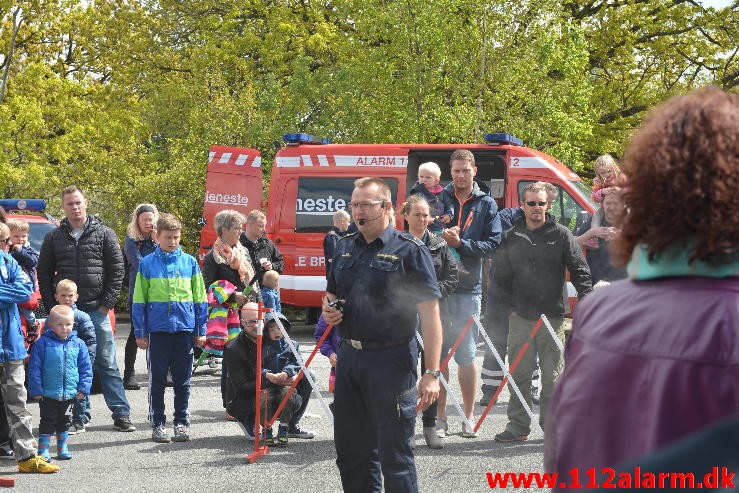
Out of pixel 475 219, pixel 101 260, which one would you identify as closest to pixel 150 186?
pixel 101 260

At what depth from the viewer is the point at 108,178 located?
78.2ft

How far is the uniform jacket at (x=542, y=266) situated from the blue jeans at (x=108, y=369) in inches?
129

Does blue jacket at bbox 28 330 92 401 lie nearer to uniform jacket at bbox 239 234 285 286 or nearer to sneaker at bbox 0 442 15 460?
sneaker at bbox 0 442 15 460

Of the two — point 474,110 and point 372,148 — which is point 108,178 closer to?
point 474,110

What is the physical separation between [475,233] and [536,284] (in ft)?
2.14

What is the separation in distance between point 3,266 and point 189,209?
14.1 metres

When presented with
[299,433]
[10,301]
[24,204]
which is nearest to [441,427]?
[299,433]

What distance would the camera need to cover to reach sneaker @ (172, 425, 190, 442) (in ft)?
26.9

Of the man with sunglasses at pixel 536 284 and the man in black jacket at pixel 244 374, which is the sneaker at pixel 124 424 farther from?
the man with sunglasses at pixel 536 284

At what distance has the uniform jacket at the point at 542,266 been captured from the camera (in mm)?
8156

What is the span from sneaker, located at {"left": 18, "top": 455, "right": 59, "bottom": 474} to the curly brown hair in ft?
19.3

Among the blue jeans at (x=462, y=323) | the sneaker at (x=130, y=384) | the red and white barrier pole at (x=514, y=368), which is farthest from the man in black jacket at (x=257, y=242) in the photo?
the red and white barrier pole at (x=514, y=368)

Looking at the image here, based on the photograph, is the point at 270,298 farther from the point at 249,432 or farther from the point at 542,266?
the point at 542,266

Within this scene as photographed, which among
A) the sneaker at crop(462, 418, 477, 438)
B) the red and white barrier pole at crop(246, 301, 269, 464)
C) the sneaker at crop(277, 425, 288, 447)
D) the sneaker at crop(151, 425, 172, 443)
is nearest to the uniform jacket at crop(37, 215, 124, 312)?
the sneaker at crop(151, 425, 172, 443)
